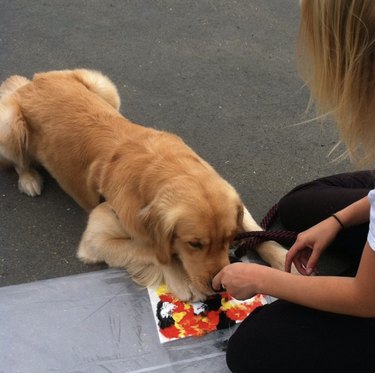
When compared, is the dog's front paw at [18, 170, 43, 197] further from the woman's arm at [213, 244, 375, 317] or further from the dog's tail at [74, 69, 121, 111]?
the woman's arm at [213, 244, 375, 317]

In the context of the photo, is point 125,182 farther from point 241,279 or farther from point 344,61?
point 344,61

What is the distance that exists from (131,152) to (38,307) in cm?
94

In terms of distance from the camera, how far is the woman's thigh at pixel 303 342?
1894 mm

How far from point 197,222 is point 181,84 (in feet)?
7.18

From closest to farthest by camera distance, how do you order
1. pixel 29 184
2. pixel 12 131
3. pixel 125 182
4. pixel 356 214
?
pixel 356 214
pixel 125 182
pixel 12 131
pixel 29 184

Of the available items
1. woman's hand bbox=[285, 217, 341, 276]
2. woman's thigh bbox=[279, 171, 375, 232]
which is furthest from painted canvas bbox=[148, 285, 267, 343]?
woman's thigh bbox=[279, 171, 375, 232]

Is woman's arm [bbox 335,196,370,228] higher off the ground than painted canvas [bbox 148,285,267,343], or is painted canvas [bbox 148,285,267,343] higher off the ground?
woman's arm [bbox 335,196,370,228]

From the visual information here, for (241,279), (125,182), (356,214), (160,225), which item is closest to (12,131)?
(125,182)

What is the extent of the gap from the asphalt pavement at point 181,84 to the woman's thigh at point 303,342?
111cm

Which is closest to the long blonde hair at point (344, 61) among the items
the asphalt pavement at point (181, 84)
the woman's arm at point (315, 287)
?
the woman's arm at point (315, 287)

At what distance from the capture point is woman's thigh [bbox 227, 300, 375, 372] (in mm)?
1894

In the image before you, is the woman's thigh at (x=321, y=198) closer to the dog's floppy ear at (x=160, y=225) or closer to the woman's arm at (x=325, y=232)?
the woman's arm at (x=325, y=232)

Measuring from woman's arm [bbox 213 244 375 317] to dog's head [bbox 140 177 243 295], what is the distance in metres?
0.17

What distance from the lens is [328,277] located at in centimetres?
178
